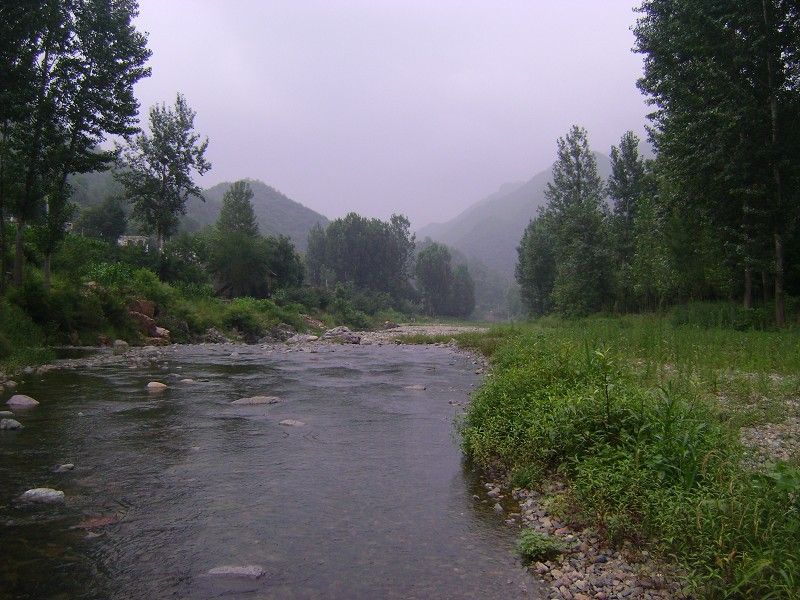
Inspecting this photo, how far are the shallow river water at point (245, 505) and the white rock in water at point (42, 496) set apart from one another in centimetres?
14

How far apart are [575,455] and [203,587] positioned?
3.91 metres

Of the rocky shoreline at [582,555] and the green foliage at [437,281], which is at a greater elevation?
the green foliage at [437,281]

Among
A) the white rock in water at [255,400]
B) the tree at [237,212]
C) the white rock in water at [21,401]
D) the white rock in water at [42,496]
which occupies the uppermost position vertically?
the tree at [237,212]

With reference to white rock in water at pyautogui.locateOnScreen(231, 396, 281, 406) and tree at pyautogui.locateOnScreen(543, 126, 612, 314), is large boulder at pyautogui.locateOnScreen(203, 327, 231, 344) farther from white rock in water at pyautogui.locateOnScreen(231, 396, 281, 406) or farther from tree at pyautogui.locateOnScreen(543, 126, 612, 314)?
tree at pyautogui.locateOnScreen(543, 126, 612, 314)

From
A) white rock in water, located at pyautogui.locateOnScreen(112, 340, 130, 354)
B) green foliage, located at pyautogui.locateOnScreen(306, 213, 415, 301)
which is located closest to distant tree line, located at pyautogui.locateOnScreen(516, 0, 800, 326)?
white rock in water, located at pyautogui.locateOnScreen(112, 340, 130, 354)

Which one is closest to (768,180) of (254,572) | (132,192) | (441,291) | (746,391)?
(746,391)

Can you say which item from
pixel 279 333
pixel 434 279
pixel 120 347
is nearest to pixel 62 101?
pixel 120 347

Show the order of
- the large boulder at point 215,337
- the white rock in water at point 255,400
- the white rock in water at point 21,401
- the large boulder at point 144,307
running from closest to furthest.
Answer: the white rock in water at point 21,401 → the white rock in water at point 255,400 → the large boulder at point 144,307 → the large boulder at point 215,337

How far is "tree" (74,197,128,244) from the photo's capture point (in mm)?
57625

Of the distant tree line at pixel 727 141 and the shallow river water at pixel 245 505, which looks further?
the distant tree line at pixel 727 141

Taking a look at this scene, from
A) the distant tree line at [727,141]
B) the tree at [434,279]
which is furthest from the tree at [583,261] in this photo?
the tree at [434,279]

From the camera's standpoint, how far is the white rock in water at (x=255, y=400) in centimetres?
1155

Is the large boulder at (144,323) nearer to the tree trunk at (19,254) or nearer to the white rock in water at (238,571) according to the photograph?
the tree trunk at (19,254)

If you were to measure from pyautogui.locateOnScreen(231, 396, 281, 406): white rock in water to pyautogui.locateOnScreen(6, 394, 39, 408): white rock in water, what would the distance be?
12.5 feet
